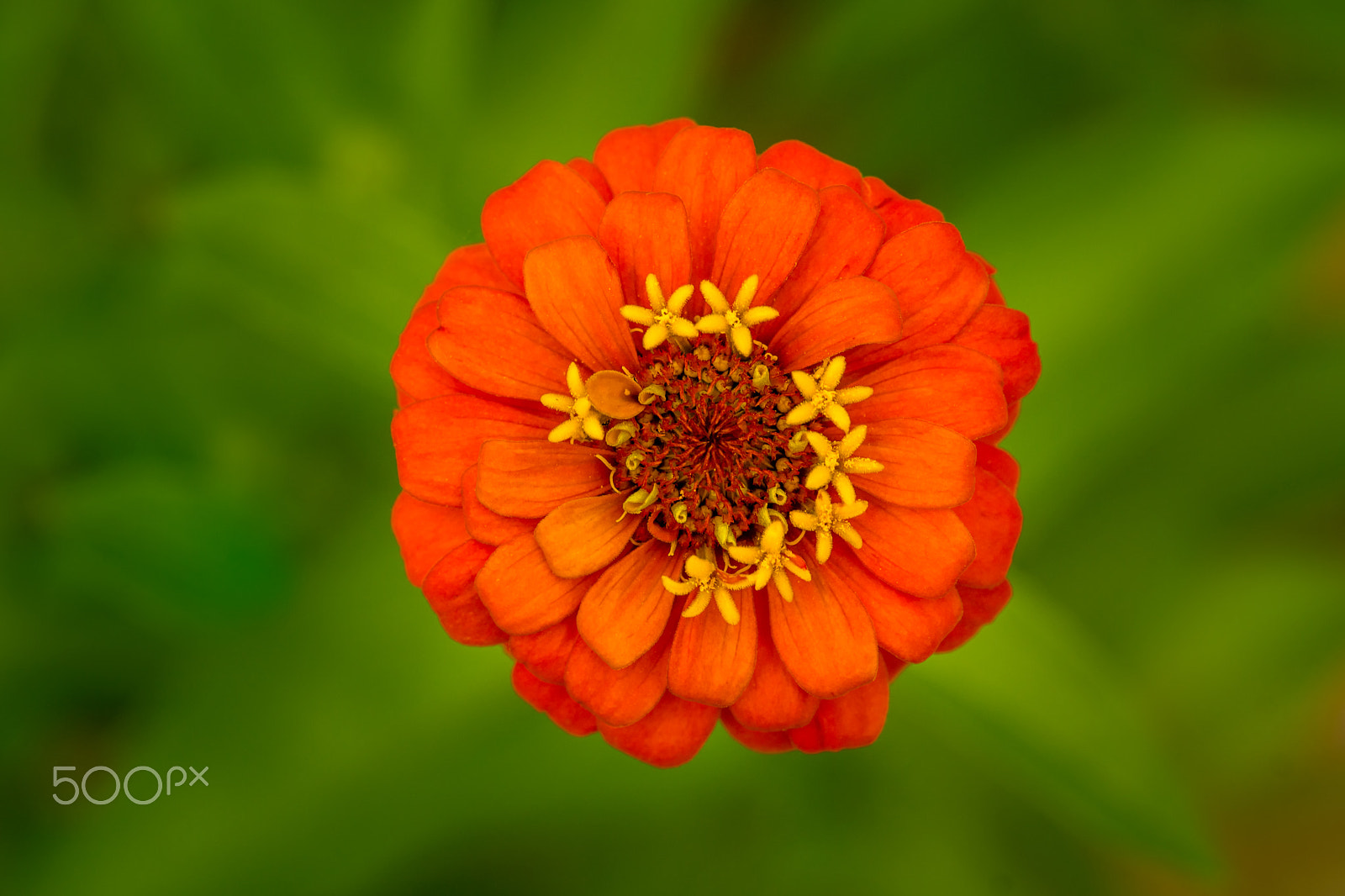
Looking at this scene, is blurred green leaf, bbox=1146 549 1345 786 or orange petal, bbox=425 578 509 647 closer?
orange petal, bbox=425 578 509 647

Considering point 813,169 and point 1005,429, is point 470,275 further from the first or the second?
point 1005,429

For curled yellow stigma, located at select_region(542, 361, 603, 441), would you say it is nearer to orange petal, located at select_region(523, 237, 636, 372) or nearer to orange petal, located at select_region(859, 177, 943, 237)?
orange petal, located at select_region(523, 237, 636, 372)

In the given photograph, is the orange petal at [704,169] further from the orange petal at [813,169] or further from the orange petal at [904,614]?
the orange petal at [904,614]

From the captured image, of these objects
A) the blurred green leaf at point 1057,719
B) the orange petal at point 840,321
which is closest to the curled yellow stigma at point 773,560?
the orange petal at point 840,321
